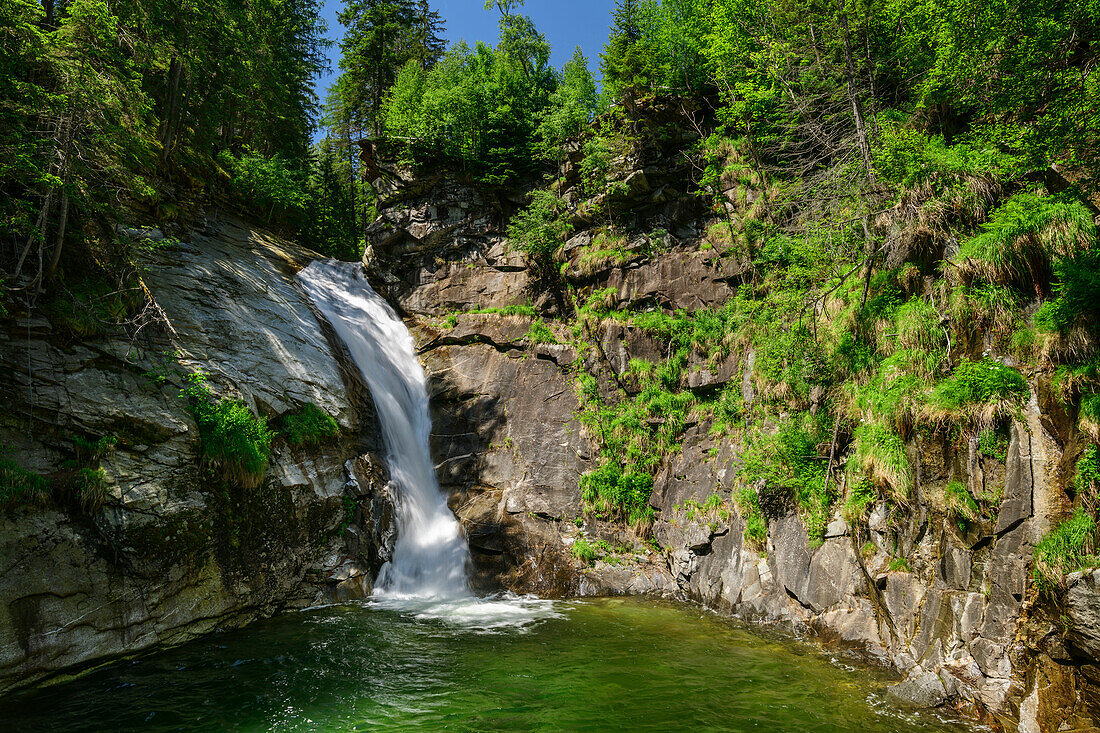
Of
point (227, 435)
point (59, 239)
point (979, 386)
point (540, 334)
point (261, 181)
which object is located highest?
point (261, 181)

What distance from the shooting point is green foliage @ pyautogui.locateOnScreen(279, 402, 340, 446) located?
10.2m

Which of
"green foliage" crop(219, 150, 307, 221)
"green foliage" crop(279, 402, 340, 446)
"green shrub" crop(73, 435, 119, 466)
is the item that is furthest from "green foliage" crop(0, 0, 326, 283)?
"green foliage" crop(279, 402, 340, 446)

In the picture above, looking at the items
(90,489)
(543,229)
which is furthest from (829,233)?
(90,489)

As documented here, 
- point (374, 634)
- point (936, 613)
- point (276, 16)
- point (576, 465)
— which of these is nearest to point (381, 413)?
point (576, 465)

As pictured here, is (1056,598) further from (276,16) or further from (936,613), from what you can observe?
(276,16)

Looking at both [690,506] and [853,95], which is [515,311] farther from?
[853,95]

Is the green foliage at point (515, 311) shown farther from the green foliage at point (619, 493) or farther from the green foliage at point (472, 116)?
the green foliage at point (619, 493)

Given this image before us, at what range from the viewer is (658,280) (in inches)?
573

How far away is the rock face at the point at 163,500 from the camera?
6.38m

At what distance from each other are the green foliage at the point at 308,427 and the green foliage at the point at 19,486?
383cm

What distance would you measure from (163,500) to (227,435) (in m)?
1.48

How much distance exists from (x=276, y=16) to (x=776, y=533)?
28289mm

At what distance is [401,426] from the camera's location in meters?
13.6

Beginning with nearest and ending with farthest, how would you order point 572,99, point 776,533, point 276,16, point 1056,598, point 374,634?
point 1056,598
point 374,634
point 776,533
point 572,99
point 276,16
